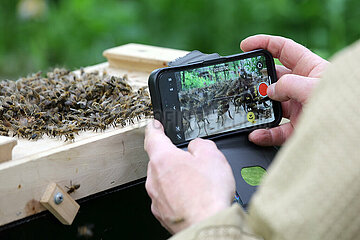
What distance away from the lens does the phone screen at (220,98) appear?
0.97 metres

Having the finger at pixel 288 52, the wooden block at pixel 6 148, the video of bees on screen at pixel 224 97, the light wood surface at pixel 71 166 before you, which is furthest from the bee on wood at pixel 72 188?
the finger at pixel 288 52

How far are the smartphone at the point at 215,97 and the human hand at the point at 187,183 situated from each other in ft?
0.37

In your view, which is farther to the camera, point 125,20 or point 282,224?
point 125,20

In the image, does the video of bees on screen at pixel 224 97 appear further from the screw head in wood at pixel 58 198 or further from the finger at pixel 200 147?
the screw head in wood at pixel 58 198

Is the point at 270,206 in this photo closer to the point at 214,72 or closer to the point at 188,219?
the point at 188,219

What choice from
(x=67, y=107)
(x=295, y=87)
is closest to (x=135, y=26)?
(x=67, y=107)

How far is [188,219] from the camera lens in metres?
0.68

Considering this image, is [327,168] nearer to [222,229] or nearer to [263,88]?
[222,229]

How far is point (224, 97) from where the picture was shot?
1009mm

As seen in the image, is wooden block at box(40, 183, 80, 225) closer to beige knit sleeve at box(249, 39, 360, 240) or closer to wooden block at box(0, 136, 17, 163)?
wooden block at box(0, 136, 17, 163)

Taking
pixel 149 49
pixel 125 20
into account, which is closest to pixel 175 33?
pixel 125 20

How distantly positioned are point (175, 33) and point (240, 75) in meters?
2.26

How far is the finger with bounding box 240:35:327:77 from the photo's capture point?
110 centimetres

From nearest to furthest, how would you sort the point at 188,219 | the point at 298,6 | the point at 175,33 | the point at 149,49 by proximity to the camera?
the point at 188,219 → the point at 149,49 → the point at 298,6 → the point at 175,33
